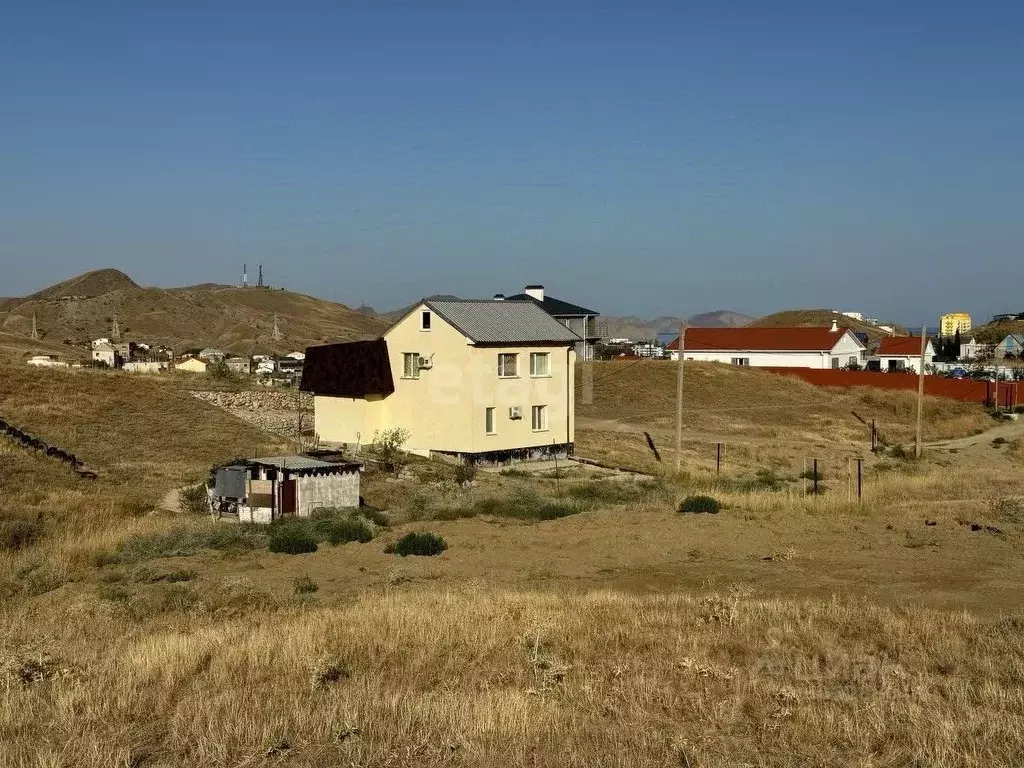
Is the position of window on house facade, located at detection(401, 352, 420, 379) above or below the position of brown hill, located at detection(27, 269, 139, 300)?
below

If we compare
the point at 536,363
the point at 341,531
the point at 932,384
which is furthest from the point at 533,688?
the point at 932,384

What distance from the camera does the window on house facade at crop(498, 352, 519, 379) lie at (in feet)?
111

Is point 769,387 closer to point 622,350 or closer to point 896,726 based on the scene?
point 622,350

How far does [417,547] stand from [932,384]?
169ft

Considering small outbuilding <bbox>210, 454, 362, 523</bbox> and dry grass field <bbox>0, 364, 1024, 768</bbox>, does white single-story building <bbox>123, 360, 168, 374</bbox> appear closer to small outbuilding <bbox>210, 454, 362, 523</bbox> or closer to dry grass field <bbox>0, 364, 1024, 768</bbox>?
dry grass field <bbox>0, 364, 1024, 768</bbox>

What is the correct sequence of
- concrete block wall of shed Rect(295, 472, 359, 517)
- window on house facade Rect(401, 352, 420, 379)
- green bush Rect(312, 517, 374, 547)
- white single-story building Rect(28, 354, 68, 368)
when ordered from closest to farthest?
green bush Rect(312, 517, 374, 547) < concrete block wall of shed Rect(295, 472, 359, 517) < window on house facade Rect(401, 352, 420, 379) < white single-story building Rect(28, 354, 68, 368)

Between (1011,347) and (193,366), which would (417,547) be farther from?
(1011,347)

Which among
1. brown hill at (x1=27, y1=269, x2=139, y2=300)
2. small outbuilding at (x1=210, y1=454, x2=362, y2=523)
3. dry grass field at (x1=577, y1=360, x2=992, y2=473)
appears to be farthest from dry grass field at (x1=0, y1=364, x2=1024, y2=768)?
brown hill at (x1=27, y1=269, x2=139, y2=300)

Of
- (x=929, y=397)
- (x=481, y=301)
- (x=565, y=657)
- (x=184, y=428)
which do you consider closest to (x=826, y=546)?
(x=565, y=657)

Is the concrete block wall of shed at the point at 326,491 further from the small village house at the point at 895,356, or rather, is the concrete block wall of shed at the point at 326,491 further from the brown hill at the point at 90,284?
the brown hill at the point at 90,284

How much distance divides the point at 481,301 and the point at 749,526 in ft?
52.2

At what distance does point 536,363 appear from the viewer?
115ft

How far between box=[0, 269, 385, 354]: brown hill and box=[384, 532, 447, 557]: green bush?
7826 cm

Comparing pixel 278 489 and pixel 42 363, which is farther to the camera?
pixel 42 363
